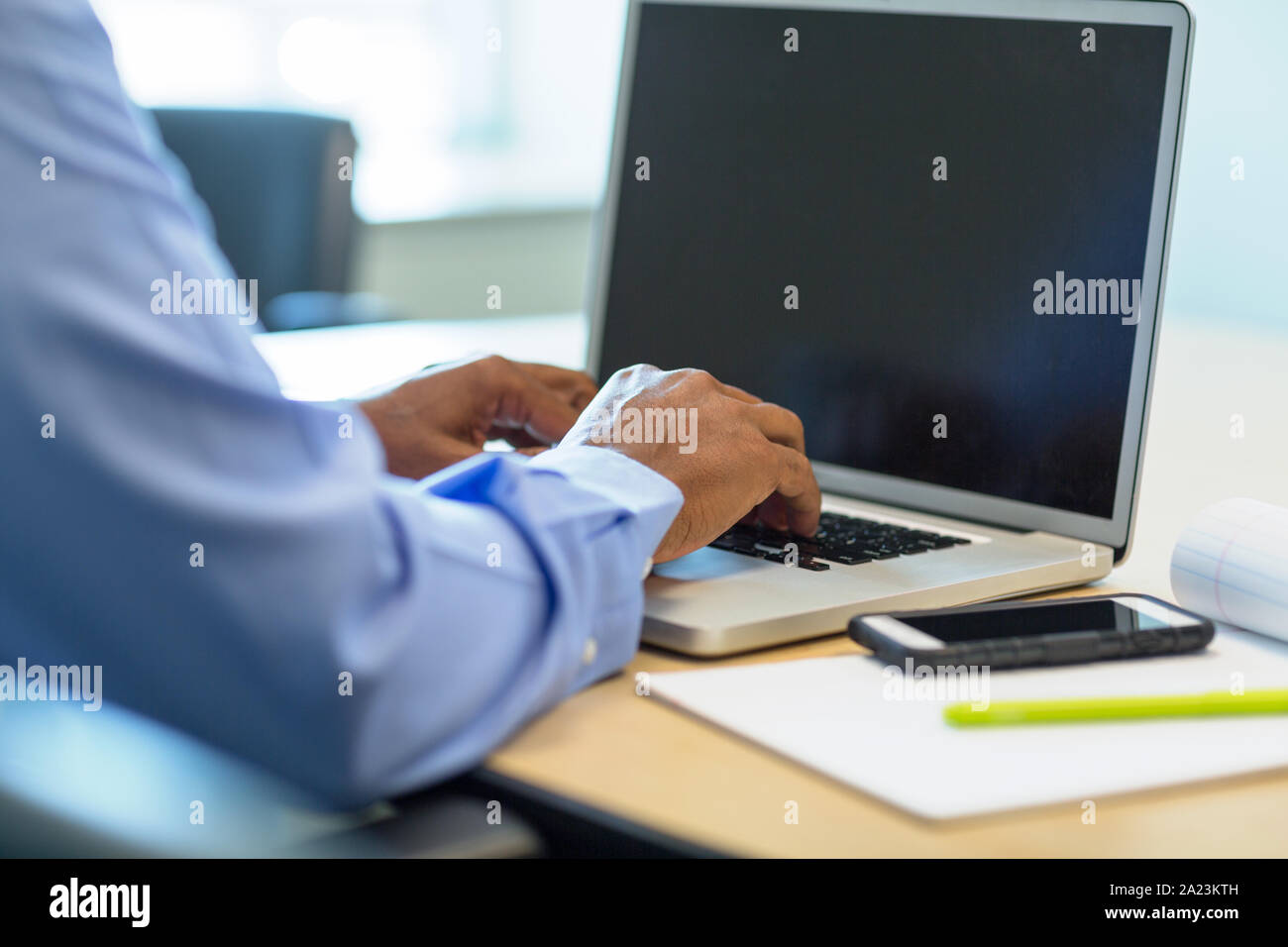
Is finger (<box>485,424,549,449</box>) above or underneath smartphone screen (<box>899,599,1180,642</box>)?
above

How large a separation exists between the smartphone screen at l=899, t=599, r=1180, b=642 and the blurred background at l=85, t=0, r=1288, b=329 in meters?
1.96

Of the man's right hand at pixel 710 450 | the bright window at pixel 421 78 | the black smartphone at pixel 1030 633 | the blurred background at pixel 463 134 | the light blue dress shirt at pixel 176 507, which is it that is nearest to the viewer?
the light blue dress shirt at pixel 176 507

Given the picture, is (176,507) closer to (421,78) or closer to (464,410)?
(464,410)

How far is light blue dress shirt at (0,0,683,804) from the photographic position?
0.49 m

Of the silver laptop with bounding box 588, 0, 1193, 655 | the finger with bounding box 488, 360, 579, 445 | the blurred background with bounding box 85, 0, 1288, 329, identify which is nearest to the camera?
the silver laptop with bounding box 588, 0, 1193, 655

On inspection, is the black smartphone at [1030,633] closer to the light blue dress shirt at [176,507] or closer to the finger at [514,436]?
the light blue dress shirt at [176,507]

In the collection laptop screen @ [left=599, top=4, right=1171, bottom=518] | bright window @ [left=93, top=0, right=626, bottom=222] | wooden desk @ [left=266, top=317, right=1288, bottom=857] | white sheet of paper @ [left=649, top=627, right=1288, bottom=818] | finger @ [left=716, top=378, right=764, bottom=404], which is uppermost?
bright window @ [left=93, top=0, right=626, bottom=222]

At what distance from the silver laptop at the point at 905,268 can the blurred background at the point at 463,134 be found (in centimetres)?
147

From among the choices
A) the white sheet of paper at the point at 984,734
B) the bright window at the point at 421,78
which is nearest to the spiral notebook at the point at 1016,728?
the white sheet of paper at the point at 984,734

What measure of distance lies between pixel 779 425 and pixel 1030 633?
226 mm

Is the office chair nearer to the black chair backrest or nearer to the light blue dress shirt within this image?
the black chair backrest

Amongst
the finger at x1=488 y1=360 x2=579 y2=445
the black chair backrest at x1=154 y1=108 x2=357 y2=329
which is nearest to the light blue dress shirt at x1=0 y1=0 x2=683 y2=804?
the finger at x1=488 y1=360 x2=579 y2=445

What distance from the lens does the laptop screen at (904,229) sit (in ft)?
2.98
